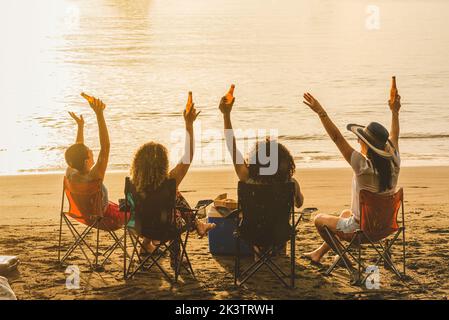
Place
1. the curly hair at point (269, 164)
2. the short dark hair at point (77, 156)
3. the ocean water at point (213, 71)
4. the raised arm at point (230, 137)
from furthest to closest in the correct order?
the ocean water at point (213, 71) < the short dark hair at point (77, 156) < the curly hair at point (269, 164) < the raised arm at point (230, 137)

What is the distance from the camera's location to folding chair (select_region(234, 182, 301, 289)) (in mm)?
6594

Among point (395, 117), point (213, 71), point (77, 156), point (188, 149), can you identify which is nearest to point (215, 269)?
point (188, 149)

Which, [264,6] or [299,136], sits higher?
[264,6]

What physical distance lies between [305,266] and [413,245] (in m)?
1.28

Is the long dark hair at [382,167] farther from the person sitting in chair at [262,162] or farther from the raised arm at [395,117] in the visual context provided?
the person sitting in chair at [262,162]

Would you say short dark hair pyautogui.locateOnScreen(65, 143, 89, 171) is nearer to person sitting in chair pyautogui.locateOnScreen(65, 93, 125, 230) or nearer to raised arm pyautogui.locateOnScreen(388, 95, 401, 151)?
person sitting in chair pyautogui.locateOnScreen(65, 93, 125, 230)

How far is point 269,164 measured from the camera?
656 centimetres

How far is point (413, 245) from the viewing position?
8.06 metres

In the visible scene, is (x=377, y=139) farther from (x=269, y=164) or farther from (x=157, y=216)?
(x=157, y=216)

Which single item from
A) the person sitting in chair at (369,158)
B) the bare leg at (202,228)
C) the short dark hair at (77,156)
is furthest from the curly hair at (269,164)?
the short dark hair at (77,156)

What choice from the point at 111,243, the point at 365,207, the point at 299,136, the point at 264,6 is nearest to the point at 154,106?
the point at 299,136

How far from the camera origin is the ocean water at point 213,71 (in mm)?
20359

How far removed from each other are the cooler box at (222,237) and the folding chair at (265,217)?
0.86 m
